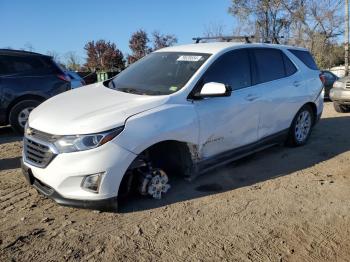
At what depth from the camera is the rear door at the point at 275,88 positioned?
5758 mm

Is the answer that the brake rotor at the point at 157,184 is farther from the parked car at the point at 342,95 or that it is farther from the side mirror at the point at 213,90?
the parked car at the point at 342,95

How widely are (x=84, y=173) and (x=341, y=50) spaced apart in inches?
1832

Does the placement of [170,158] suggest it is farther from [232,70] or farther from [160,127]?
[232,70]

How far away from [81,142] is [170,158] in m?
1.31

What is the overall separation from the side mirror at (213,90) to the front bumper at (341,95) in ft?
23.5

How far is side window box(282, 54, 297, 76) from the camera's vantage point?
645 cm

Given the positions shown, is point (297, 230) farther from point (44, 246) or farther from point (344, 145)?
point (344, 145)

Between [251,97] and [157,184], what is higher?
[251,97]

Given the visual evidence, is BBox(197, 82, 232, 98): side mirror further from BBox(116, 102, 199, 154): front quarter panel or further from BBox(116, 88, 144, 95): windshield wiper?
BBox(116, 88, 144, 95): windshield wiper

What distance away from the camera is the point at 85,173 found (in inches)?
151

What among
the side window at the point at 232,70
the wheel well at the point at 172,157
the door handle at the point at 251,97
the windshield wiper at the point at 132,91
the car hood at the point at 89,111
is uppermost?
the side window at the point at 232,70

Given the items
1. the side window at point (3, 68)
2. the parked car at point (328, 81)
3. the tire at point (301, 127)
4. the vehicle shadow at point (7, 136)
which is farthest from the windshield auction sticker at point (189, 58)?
the parked car at point (328, 81)

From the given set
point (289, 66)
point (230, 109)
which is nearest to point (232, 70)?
point (230, 109)

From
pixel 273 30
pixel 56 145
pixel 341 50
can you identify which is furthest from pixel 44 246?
pixel 341 50
